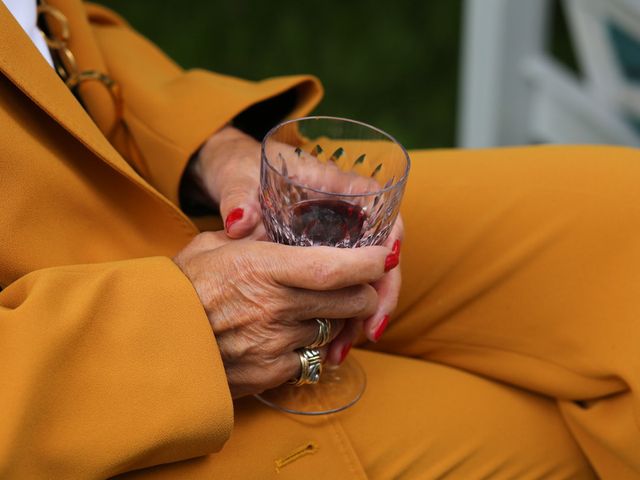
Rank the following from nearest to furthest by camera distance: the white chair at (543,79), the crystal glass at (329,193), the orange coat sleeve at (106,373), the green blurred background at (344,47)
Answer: the orange coat sleeve at (106,373) < the crystal glass at (329,193) < the white chair at (543,79) < the green blurred background at (344,47)

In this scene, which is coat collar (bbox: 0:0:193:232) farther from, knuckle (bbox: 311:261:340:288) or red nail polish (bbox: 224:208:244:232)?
knuckle (bbox: 311:261:340:288)

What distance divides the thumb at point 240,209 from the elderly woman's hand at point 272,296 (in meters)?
0.04

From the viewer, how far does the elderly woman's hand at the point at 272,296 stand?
2.90 ft

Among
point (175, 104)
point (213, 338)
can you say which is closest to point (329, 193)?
point (213, 338)

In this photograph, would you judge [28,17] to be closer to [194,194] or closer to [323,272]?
[194,194]

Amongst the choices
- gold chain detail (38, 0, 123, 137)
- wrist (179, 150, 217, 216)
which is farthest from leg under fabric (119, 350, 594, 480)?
gold chain detail (38, 0, 123, 137)

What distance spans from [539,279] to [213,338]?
1.38 feet

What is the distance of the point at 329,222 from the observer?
94cm

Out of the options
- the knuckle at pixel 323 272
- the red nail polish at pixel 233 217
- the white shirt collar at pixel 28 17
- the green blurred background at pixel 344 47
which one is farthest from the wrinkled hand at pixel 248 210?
the green blurred background at pixel 344 47

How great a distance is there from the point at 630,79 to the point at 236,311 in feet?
4.93

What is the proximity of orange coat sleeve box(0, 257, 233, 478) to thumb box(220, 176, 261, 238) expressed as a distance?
107mm

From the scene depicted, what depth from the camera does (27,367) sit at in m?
0.80

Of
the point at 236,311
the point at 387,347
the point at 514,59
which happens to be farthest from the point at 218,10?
the point at 236,311

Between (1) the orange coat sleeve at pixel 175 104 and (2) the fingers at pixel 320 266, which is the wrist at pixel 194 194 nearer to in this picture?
(1) the orange coat sleeve at pixel 175 104
